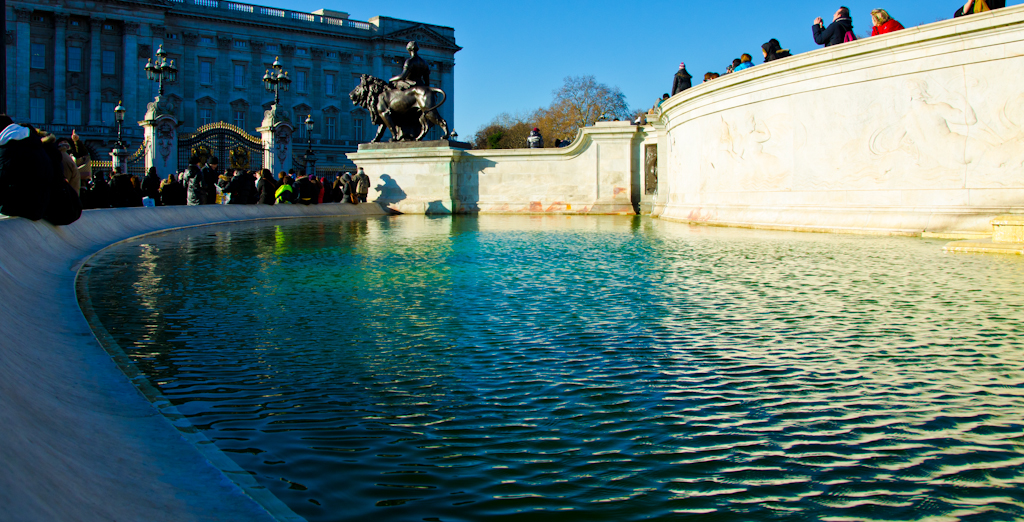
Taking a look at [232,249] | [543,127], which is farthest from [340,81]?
[232,249]

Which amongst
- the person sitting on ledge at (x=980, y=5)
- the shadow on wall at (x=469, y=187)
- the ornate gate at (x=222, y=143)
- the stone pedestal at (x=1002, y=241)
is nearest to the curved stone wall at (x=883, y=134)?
the person sitting on ledge at (x=980, y=5)

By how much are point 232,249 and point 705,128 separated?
1146 cm

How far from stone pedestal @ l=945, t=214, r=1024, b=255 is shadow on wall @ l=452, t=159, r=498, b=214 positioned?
63.3 feet

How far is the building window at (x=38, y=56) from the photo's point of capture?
225 feet

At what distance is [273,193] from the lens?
24875 mm

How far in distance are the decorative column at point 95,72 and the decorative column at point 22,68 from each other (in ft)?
15.6

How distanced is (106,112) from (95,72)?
11.9 feet

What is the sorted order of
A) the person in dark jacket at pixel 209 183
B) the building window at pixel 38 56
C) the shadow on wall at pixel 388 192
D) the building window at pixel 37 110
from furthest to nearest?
1. the building window at pixel 38 56
2. the building window at pixel 37 110
3. the shadow on wall at pixel 388 192
4. the person in dark jacket at pixel 209 183

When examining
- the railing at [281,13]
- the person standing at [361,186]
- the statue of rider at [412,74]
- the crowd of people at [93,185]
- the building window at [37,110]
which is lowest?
the crowd of people at [93,185]

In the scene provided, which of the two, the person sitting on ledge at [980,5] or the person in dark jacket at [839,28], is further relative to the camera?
the person in dark jacket at [839,28]

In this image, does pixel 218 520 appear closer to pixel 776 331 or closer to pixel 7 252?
pixel 776 331

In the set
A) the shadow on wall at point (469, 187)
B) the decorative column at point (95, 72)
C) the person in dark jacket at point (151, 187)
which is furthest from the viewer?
the decorative column at point (95, 72)

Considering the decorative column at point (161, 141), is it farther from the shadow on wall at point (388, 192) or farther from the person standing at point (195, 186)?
the person standing at point (195, 186)

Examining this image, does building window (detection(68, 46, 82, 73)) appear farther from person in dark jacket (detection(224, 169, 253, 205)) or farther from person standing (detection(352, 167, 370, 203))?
person in dark jacket (detection(224, 169, 253, 205))
